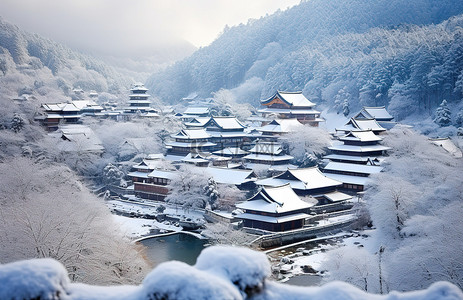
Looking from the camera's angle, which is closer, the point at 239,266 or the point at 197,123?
the point at 239,266

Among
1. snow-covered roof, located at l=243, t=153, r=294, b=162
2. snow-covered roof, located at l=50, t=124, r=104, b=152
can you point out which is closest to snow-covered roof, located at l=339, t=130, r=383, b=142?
snow-covered roof, located at l=243, t=153, r=294, b=162

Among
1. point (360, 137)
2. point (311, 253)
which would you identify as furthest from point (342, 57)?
point (311, 253)

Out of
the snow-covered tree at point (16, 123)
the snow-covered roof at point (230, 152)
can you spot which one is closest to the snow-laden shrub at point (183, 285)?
the snow-covered roof at point (230, 152)

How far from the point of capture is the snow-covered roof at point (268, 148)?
3412 centimetres

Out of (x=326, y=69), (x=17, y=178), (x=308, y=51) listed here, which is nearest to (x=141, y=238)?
(x=17, y=178)

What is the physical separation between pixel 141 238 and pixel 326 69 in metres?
43.2

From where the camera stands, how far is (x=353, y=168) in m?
29.8

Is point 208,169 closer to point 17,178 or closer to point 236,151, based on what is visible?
point 236,151

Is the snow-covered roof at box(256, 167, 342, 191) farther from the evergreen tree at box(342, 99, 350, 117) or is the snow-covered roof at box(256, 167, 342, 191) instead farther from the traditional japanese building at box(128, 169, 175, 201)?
the evergreen tree at box(342, 99, 350, 117)

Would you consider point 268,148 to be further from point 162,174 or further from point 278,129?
point 162,174

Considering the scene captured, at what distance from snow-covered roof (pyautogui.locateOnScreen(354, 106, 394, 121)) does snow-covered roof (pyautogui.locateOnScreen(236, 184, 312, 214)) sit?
21.6m

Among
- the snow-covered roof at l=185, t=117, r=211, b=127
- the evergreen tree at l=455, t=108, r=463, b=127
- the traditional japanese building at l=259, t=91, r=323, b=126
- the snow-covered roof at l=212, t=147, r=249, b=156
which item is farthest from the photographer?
the traditional japanese building at l=259, t=91, r=323, b=126

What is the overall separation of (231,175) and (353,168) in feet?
28.0

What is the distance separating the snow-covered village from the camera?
598 centimetres
